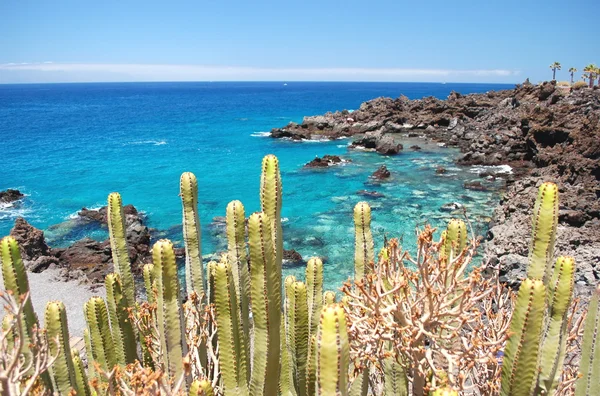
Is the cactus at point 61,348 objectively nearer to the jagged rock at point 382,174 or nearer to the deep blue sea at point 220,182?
the deep blue sea at point 220,182

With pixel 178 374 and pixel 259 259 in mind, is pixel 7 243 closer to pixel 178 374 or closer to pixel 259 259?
pixel 178 374

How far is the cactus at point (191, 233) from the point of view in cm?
695

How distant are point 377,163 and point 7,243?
37.1 meters

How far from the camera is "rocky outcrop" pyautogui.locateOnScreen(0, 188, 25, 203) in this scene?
107ft

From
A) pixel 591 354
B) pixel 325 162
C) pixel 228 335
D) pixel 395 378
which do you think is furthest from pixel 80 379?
pixel 325 162

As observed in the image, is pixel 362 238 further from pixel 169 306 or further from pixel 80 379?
pixel 80 379

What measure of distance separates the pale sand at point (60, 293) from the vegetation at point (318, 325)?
1006 cm

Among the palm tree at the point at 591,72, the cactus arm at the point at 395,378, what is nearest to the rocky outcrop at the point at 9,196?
the cactus arm at the point at 395,378

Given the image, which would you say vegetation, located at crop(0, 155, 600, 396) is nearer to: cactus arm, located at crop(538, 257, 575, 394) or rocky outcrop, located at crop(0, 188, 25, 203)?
cactus arm, located at crop(538, 257, 575, 394)

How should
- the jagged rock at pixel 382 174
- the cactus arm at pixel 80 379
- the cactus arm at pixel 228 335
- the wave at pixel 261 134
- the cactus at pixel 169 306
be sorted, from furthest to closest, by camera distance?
the wave at pixel 261 134
the jagged rock at pixel 382 174
the cactus arm at pixel 80 379
the cactus arm at pixel 228 335
the cactus at pixel 169 306

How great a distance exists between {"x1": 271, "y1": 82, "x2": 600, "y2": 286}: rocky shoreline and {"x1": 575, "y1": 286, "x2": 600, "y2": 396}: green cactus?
126 cm

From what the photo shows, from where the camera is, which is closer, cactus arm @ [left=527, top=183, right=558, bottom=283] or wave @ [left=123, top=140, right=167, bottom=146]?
cactus arm @ [left=527, top=183, right=558, bottom=283]

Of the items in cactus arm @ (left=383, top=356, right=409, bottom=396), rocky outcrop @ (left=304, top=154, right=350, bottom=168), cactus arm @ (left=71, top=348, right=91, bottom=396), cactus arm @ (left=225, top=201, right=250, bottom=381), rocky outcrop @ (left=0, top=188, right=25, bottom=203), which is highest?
cactus arm @ (left=225, top=201, right=250, bottom=381)

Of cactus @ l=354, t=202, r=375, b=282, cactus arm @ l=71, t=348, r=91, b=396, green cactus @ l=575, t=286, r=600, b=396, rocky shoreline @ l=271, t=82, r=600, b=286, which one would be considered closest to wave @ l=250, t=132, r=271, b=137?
rocky shoreline @ l=271, t=82, r=600, b=286
